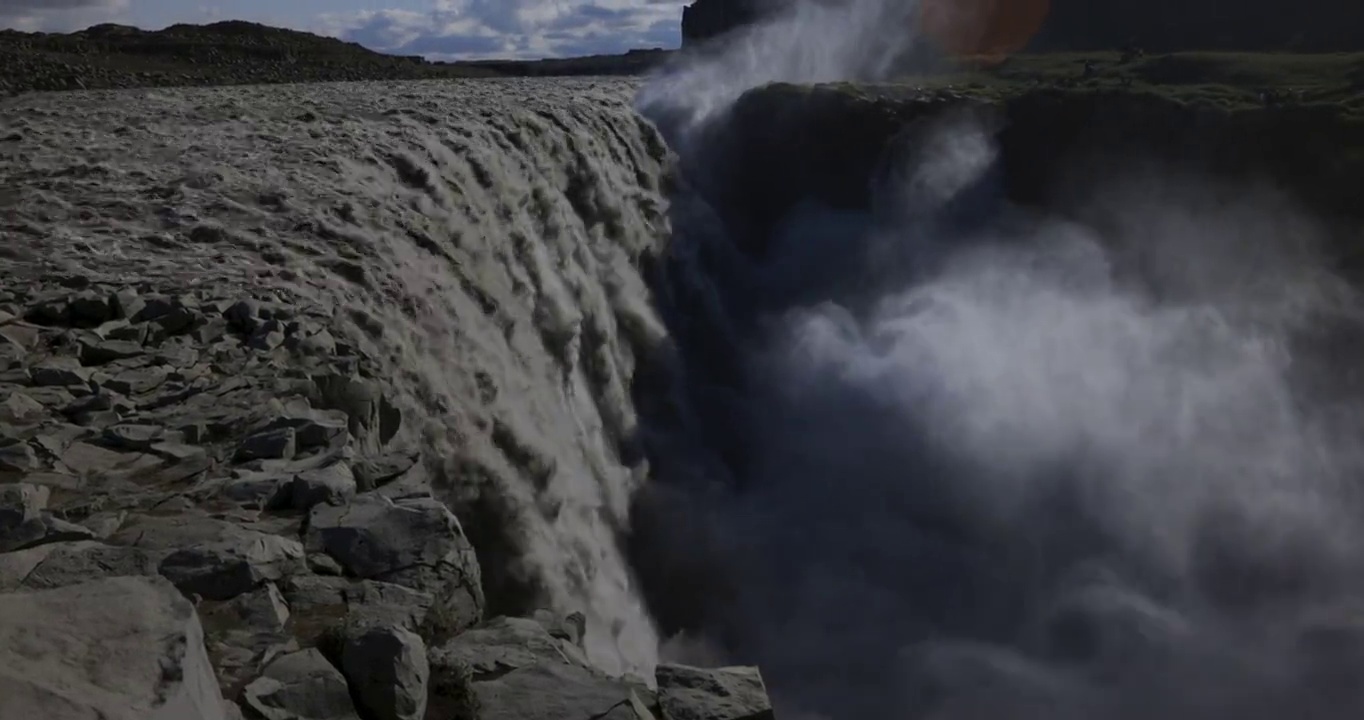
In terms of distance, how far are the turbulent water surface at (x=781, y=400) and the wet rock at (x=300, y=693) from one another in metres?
4.13

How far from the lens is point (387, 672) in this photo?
369 cm

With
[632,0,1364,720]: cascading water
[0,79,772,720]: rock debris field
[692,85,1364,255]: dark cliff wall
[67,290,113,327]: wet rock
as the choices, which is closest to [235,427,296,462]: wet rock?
[0,79,772,720]: rock debris field

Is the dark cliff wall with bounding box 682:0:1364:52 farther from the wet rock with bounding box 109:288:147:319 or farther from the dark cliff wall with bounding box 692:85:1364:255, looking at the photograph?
the wet rock with bounding box 109:288:147:319

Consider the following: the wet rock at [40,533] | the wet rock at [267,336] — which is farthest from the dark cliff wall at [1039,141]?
the wet rock at [40,533]

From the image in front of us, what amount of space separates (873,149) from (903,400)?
8.38m

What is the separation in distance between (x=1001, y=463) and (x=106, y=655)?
13.3 m

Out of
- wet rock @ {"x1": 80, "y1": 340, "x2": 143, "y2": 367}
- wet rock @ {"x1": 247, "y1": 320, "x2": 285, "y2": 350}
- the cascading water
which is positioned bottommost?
the cascading water

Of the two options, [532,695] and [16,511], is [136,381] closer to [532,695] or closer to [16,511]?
[16,511]

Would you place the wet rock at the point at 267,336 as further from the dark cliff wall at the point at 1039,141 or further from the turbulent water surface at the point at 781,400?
the dark cliff wall at the point at 1039,141

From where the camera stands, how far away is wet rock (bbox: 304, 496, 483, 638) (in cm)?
459

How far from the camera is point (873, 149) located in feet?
76.2

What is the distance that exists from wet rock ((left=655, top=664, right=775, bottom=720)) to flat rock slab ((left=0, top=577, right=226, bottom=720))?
1.65 metres

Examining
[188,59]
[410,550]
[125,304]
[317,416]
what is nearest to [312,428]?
[317,416]

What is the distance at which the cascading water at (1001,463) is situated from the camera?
1247 cm
